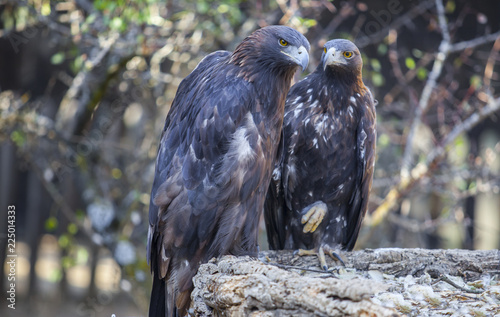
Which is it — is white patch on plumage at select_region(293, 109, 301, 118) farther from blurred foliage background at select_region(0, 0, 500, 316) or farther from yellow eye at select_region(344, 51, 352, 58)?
blurred foliage background at select_region(0, 0, 500, 316)

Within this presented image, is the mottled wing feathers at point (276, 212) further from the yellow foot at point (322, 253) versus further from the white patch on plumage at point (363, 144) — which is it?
the white patch on plumage at point (363, 144)

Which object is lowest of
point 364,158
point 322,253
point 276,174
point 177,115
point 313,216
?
point 322,253

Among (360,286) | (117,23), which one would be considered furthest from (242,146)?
(117,23)

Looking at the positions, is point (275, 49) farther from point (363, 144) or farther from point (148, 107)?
point (148, 107)

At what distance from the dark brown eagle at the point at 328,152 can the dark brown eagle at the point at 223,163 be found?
39 centimetres

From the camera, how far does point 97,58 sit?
13.4 feet

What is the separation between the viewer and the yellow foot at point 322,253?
10.4ft

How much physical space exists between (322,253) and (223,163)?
3.07 feet

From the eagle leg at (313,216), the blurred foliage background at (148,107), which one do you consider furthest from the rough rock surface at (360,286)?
the blurred foliage background at (148,107)

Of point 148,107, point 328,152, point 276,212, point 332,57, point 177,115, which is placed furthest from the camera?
point 148,107

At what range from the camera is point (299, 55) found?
8.96 feet

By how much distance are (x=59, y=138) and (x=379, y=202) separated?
2.72 m

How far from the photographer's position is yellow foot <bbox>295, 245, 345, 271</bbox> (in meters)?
3.18

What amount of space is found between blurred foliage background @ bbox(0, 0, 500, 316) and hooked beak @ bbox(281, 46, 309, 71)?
4.25 feet
